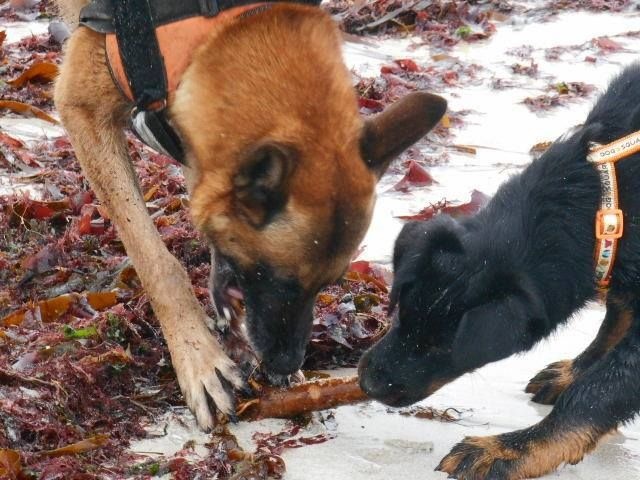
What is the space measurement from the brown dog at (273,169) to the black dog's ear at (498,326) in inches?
22.8

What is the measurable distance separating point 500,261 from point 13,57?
6280mm

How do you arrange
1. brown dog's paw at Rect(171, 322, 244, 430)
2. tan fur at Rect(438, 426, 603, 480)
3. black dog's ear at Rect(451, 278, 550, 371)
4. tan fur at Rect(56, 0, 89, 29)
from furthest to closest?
tan fur at Rect(56, 0, 89, 29) → brown dog's paw at Rect(171, 322, 244, 430) → tan fur at Rect(438, 426, 603, 480) → black dog's ear at Rect(451, 278, 550, 371)

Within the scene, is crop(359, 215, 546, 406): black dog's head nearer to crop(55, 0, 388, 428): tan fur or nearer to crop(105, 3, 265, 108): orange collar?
crop(55, 0, 388, 428): tan fur

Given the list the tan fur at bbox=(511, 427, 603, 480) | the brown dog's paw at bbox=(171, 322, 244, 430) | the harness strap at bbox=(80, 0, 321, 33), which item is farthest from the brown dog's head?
the tan fur at bbox=(511, 427, 603, 480)

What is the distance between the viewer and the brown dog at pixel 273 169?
3643 millimetres

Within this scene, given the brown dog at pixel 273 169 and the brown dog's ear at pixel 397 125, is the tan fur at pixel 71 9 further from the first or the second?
the brown dog's ear at pixel 397 125

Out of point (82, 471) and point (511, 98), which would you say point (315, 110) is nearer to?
point (82, 471)

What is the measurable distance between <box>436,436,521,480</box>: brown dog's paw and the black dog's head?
271 mm

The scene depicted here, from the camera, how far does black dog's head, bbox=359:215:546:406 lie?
349 centimetres

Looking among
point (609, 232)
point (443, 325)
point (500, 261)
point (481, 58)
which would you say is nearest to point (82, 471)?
point (443, 325)

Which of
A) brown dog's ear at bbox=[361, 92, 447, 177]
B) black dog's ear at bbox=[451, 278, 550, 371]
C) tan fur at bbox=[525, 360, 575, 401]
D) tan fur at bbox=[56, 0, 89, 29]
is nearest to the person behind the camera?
black dog's ear at bbox=[451, 278, 550, 371]

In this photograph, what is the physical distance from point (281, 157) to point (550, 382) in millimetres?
1631

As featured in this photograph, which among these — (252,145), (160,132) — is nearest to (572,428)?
(252,145)

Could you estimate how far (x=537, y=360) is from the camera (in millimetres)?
4633
